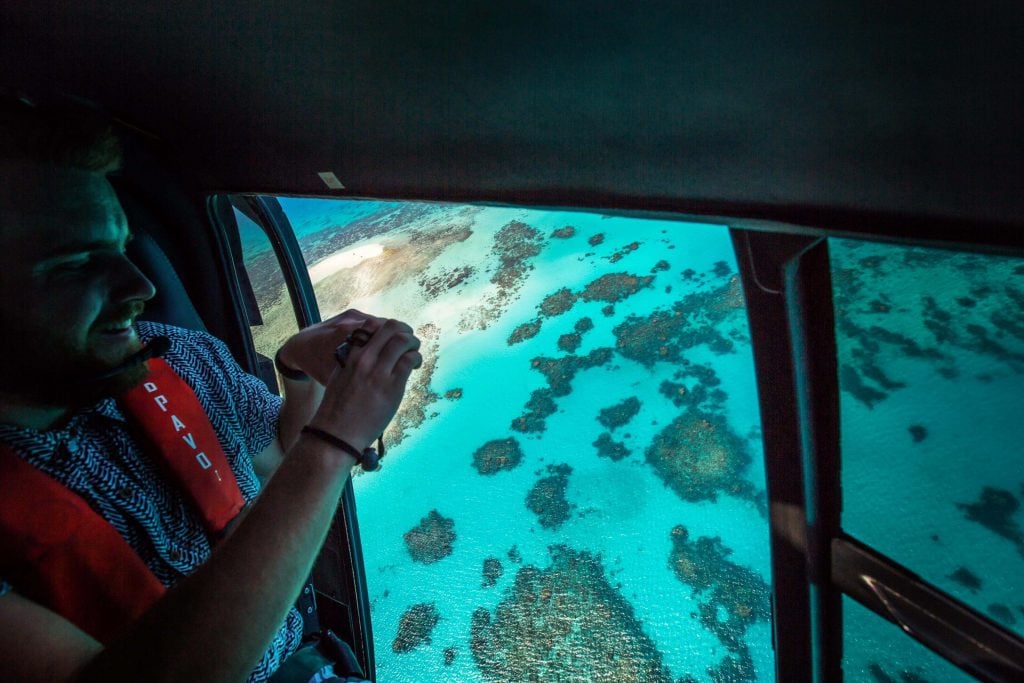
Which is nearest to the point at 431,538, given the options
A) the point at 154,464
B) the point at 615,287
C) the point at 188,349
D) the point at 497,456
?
the point at 497,456

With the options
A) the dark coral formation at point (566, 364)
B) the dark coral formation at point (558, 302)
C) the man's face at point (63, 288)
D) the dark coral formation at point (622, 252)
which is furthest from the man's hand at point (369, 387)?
the dark coral formation at point (622, 252)

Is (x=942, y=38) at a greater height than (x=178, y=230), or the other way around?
(x=178, y=230)

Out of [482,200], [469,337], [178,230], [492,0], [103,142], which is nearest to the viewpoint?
[492,0]

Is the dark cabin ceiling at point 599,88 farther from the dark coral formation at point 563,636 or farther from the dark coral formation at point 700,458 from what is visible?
the dark coral formation at point 700,458

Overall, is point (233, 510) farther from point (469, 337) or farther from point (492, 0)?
point (469, 337)

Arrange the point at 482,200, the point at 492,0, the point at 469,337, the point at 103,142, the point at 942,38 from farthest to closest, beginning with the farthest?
the point at 469,337, the point at 482,200, the point at 103,142, the point at 492,0, the point at 942,38

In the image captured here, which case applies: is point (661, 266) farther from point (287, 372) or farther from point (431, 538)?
point (287, 372)

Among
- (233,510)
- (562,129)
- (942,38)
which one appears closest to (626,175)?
(562,129)
